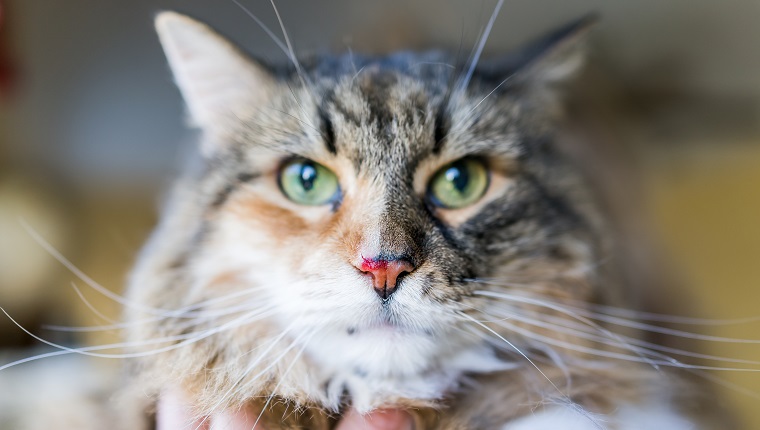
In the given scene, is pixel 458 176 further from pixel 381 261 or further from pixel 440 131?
pixel 381 261

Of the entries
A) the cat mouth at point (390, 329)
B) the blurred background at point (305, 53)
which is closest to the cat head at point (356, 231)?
the cat mouth at point (390, 329)

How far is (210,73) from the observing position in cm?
90

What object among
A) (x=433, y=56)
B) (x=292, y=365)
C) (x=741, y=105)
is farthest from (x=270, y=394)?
(x=741, y=105)

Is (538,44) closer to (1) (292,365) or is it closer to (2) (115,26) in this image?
(1) (292,365)

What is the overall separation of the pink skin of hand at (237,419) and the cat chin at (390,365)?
0.6 inches

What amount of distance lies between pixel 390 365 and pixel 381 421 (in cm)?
8

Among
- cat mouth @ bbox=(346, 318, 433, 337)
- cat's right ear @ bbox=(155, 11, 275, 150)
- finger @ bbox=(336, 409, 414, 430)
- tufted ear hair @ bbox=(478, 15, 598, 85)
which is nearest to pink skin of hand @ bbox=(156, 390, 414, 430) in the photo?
finger @ bbox=(336, 409, 414, 430)

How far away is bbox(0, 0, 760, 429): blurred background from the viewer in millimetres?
1412

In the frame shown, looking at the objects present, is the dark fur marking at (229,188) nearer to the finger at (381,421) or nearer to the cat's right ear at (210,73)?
the cat's right ear at (210,73)

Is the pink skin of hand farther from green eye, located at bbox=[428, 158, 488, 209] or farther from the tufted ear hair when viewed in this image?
the tufted ear hair

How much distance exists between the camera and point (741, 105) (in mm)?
1843

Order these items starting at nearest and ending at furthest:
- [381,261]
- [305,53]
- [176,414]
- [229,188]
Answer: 1. [381,261]
2. [176,414]
3. [229,188]
4. [305,53]

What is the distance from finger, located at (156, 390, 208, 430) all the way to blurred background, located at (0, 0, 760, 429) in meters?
0.34

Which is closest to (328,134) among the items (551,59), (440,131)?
(440,131)
